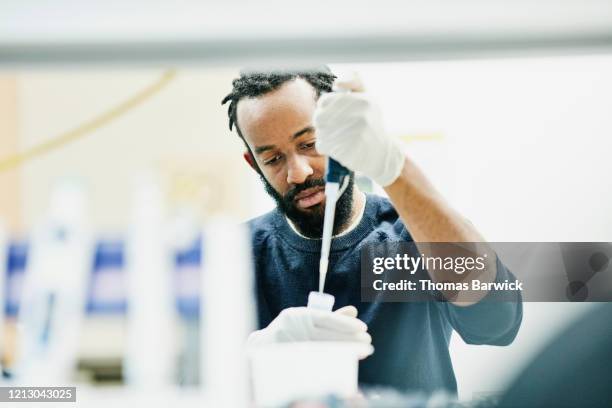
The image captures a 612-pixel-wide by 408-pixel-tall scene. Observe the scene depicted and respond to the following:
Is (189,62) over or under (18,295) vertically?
over

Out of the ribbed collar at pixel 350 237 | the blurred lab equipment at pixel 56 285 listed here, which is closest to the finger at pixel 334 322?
the ribbed collar at pixel 350 237

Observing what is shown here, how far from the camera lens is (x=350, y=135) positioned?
3.99ft

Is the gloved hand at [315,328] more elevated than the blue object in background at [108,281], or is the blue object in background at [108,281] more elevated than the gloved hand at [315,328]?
the blue object in background at [108,281]

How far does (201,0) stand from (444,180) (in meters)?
0.68

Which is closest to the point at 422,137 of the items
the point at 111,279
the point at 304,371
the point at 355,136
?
the point at 355,136

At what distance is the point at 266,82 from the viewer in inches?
53.2

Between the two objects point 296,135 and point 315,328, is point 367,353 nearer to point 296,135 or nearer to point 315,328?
point 315,328

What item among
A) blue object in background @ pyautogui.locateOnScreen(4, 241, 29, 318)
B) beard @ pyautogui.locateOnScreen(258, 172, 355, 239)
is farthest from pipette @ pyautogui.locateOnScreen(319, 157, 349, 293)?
blue object in background @ pyautogui.locateOnScreen(4, 241, 29, 318)

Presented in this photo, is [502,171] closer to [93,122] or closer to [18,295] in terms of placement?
[93,122]

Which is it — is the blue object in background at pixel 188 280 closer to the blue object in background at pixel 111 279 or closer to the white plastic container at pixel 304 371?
the blue object in background at pixel 111 279

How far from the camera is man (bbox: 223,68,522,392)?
1244 mm

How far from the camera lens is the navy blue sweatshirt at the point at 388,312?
126 cm

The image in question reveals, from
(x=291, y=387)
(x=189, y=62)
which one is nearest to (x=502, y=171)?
(x=291, y=387)

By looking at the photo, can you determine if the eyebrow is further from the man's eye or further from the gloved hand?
the gloved hand
